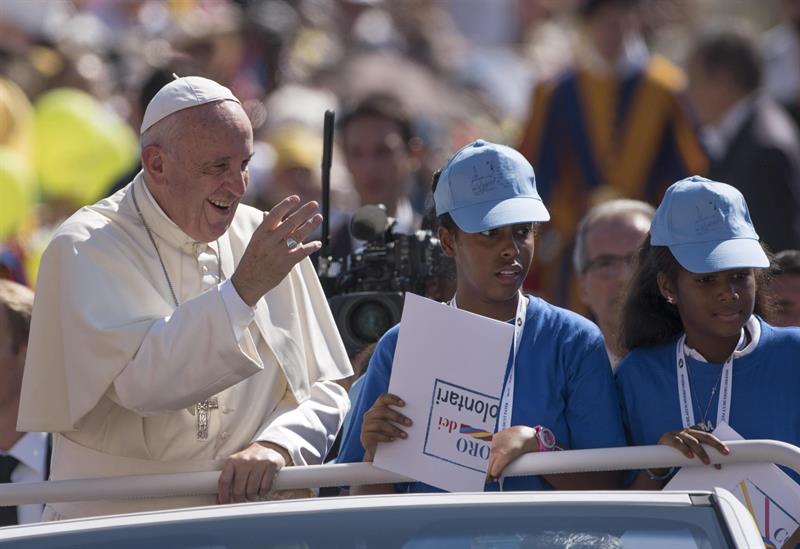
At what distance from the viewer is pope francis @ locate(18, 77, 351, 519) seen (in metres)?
4.46

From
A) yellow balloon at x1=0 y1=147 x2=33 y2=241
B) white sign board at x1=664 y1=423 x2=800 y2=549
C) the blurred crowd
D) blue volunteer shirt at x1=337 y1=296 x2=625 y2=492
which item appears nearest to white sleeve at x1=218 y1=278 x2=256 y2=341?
blue volunteer shirt at x1=337 y1=296 x2=625 y2=492

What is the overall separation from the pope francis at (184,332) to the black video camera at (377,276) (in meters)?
0.46

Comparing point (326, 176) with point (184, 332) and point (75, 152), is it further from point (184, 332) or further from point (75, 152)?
point (75, 152)

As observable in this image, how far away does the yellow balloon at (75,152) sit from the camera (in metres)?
10.5

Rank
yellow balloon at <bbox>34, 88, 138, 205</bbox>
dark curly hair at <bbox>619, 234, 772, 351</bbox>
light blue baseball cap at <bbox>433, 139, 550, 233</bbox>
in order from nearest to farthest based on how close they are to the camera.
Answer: light blue baseball cap at <bbox>433, 139, 550, 233</bbox> → dark curly hair at <bbox>619, 234, 772, 351</bbox> → yellow balloon at <bbox>34, 88, 138, 205</bbox>

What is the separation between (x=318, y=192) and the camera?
9422mm

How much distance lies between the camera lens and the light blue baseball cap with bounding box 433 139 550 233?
31.4 inches

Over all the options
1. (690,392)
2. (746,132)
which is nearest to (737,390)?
(690,392)

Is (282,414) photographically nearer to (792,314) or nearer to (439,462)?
(439,462)

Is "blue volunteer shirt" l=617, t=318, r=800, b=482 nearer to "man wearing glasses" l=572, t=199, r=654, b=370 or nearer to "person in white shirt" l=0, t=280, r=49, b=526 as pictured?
"man wearing glasses" l=572, t=199, r=654, b=370

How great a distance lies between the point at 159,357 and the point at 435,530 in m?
1.17

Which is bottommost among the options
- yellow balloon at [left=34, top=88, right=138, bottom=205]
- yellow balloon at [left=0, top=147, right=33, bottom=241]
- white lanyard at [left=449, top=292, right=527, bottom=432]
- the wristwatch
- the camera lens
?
the wristwatch

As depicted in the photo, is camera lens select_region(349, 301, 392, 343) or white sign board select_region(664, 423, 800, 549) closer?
white sign board select_region(664, 423, 800, 549)

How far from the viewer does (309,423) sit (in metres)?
4.80
